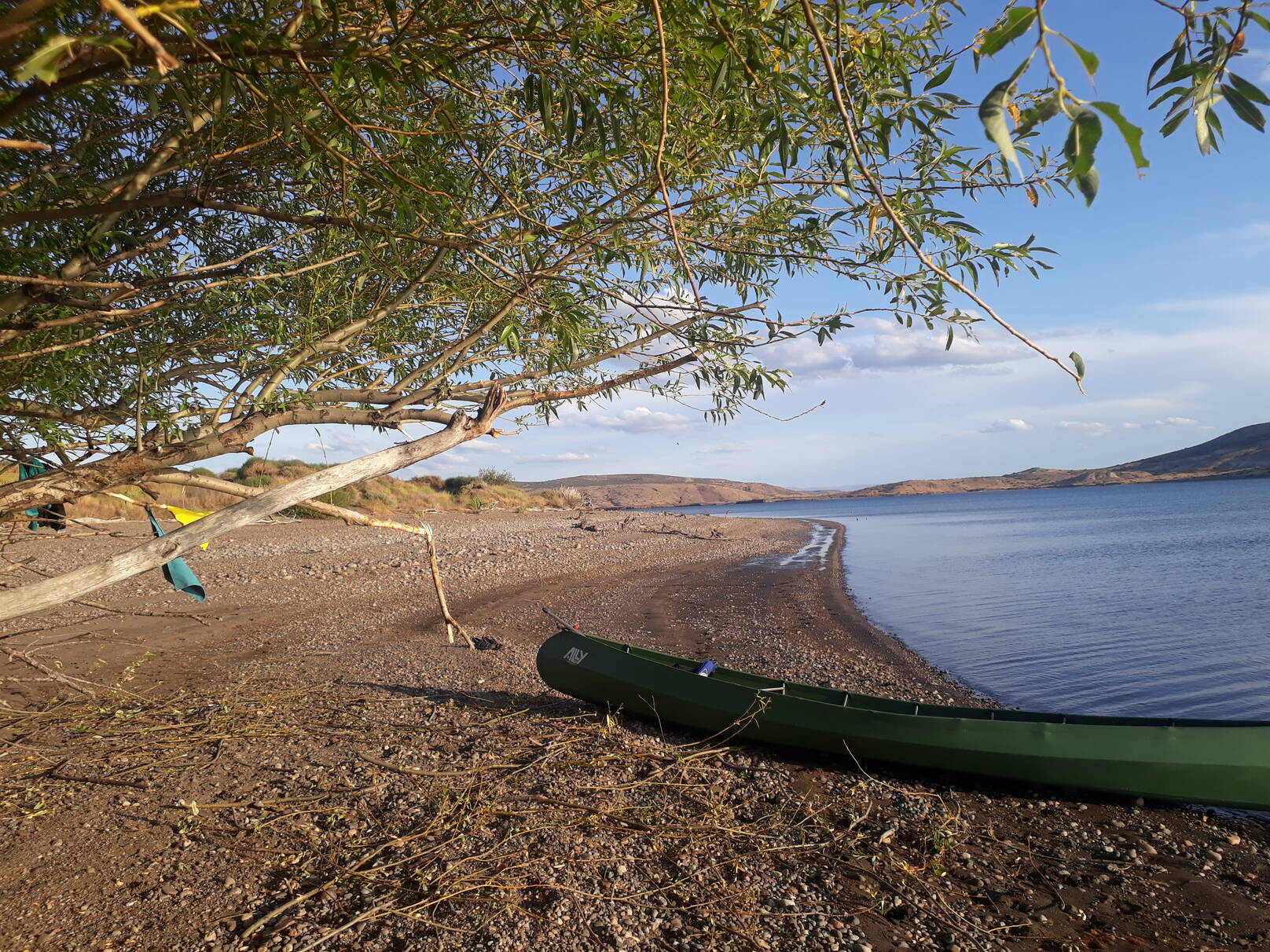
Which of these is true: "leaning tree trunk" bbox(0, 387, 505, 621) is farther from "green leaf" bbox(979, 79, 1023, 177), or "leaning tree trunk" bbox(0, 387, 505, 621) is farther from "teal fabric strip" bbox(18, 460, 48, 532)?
"green leaf" bbox(979, 79, 1023, 177)

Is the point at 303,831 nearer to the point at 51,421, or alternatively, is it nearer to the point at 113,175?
the point at 51,421

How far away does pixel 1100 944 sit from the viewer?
3.72 metres

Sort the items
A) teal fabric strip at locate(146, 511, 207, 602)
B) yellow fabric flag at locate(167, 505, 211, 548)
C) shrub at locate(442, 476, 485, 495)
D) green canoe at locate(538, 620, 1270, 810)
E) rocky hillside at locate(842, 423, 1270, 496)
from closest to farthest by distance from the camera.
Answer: green canoe at locate(538, 620, 1270, 810) → yellow fabric flag at locate(167, 505, 211, 548) → teal fabric strip at locate(146, 511, 207, 602) → shrub at locate(442, 476, 485, 495) → rocky hillside at locate(842, 423, 1270, 496)

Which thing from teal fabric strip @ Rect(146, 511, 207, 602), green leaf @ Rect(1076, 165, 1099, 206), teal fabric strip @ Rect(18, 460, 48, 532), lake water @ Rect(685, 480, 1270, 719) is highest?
green leaf @ Rect(1076, 165, 1099, 206)

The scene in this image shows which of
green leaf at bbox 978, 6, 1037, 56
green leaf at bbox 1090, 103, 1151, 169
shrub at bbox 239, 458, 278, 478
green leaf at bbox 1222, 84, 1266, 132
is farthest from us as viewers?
shrub at bbox 239, 458, 278, 478

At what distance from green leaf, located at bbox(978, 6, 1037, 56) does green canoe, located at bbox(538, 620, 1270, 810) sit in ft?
16.0

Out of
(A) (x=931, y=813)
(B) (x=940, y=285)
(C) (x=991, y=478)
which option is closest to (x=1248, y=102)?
(B) (x=940, y=285)

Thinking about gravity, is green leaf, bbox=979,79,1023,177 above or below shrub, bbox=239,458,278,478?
below

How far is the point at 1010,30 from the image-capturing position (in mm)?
1291

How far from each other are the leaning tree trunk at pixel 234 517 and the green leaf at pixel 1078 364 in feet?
12.8

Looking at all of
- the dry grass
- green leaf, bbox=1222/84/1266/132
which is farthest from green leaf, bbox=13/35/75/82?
the dry grass

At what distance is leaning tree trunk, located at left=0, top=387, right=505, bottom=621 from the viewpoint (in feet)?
11.5

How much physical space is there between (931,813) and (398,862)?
3.48 m

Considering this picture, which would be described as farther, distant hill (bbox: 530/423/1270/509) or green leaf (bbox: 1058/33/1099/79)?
distant hill (bbox: 530/423/1270/509)
